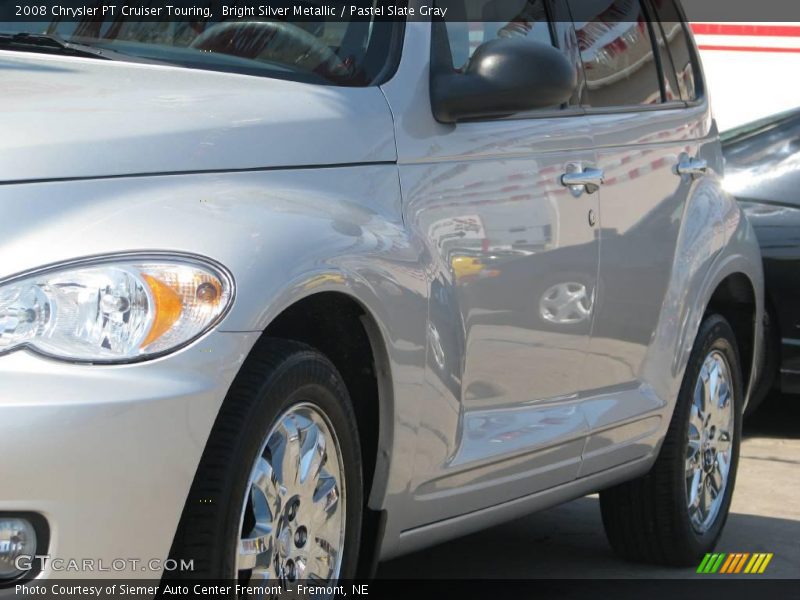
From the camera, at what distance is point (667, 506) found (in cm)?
481

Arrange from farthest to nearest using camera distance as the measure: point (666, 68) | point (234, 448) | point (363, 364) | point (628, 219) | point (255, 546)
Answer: point (666, 68) < point (628, 219) < point (363, 364) < point (255, 546) < point (234, 448)

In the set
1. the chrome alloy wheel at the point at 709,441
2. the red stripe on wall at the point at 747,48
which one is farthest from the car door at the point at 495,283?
the red stripe on wall at the point at 747,48

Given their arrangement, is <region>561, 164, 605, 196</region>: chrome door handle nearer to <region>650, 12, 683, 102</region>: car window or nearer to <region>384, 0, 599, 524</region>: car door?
<region>384, 0, 599, 524</region>: car door

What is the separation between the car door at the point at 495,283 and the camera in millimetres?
3412

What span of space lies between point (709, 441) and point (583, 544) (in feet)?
1.75

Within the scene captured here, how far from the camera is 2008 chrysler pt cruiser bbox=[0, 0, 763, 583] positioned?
2.53 meters

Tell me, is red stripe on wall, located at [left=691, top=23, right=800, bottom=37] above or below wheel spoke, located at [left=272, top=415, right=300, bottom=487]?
above

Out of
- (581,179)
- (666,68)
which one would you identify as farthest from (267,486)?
(666,68)

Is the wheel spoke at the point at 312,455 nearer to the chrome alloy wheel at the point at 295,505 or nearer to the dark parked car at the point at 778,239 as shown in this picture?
the chrome alloy wheel at the point at 295,505

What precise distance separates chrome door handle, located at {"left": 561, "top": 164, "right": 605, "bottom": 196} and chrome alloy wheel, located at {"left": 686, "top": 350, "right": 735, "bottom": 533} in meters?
1.00

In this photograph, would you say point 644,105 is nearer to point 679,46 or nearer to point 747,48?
point 679,46

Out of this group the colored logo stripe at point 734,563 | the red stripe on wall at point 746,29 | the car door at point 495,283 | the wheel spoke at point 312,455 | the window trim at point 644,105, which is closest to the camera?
the wheel spoke at point 312,455

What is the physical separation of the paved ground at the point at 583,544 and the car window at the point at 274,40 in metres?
1.77

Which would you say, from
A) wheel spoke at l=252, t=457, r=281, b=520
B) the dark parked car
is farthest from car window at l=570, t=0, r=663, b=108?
the dark parked car
